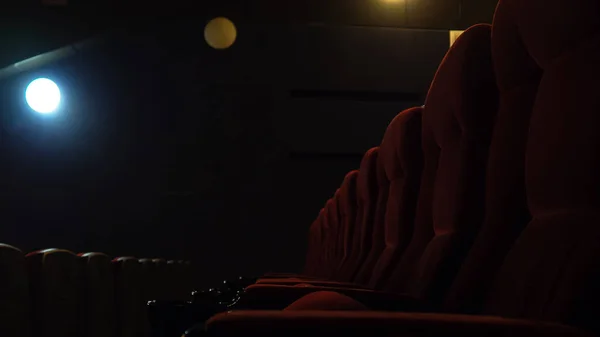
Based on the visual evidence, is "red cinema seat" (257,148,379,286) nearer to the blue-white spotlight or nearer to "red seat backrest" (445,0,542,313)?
"red seat backrest" (445,0,542,313)

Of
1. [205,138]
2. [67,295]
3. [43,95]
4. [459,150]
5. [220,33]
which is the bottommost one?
[67,295]

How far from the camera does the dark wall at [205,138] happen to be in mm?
2205

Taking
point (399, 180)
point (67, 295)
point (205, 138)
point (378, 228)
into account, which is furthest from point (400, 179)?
point (205, 138)

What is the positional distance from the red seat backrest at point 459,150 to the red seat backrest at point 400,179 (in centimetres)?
9

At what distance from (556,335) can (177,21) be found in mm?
2293

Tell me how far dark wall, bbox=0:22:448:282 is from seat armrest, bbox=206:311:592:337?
206 centimetres

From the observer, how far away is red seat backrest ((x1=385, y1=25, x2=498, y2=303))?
1.32 ft

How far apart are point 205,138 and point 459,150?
1911 mm

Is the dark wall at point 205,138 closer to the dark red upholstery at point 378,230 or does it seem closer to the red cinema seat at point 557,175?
the dark red upholstery at point 378,230

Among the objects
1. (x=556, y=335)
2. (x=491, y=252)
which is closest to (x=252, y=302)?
(x=491, y=252)

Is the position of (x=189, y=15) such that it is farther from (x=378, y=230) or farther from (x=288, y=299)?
(x=288, y=299)

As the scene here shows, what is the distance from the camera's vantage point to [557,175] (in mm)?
284

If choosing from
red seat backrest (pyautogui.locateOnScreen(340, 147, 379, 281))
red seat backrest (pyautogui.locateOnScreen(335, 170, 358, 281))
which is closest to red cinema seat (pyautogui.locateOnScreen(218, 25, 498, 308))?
red seat backrest (pyautogui.locateOnScreen(340, 147, 379, 281))

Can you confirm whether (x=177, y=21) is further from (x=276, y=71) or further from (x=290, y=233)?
(x=290, y=233)
